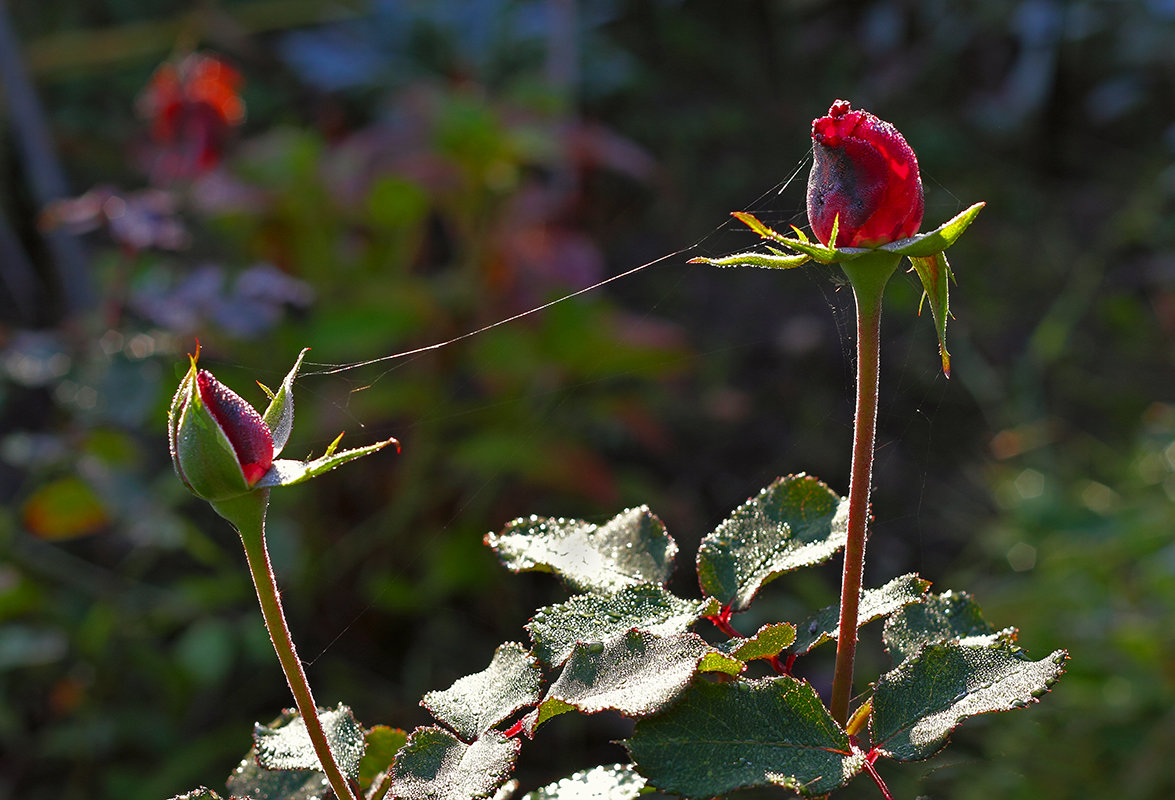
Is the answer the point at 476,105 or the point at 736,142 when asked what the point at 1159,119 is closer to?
the point at 736,142

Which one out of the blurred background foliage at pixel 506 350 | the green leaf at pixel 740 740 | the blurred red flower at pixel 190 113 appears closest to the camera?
the green leaf at pixel 740 740

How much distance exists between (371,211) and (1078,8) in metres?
1.77

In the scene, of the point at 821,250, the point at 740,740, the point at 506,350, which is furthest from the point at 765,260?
the point at 506,350

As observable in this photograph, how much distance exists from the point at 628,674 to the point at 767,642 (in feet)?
0.13

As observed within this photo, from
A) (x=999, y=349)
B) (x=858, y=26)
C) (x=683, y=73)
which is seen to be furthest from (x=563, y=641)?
(x=858, y=26)

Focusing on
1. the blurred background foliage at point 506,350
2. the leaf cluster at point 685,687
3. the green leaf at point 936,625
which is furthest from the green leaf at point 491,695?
the blurred background foliage at point 506,350

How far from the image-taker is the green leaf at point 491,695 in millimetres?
262

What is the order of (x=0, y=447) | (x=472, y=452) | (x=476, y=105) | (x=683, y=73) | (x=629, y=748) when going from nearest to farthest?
(x=629, y=748), (x=472, y=452), (x=0, y=447), (x=476, y=105), (x=683, y=73)

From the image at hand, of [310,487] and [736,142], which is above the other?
[736,142]

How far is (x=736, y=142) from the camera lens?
7.16ft

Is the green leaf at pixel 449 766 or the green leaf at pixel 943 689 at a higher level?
the green leaf at pixel 943 689

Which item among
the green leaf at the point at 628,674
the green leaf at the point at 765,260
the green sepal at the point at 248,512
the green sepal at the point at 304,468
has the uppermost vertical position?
the green leaf at the point at 765,260

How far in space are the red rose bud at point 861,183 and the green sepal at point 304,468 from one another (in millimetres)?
121

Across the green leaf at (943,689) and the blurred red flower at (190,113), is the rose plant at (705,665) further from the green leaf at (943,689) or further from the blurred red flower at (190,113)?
the blurred red flower at (190,113)
